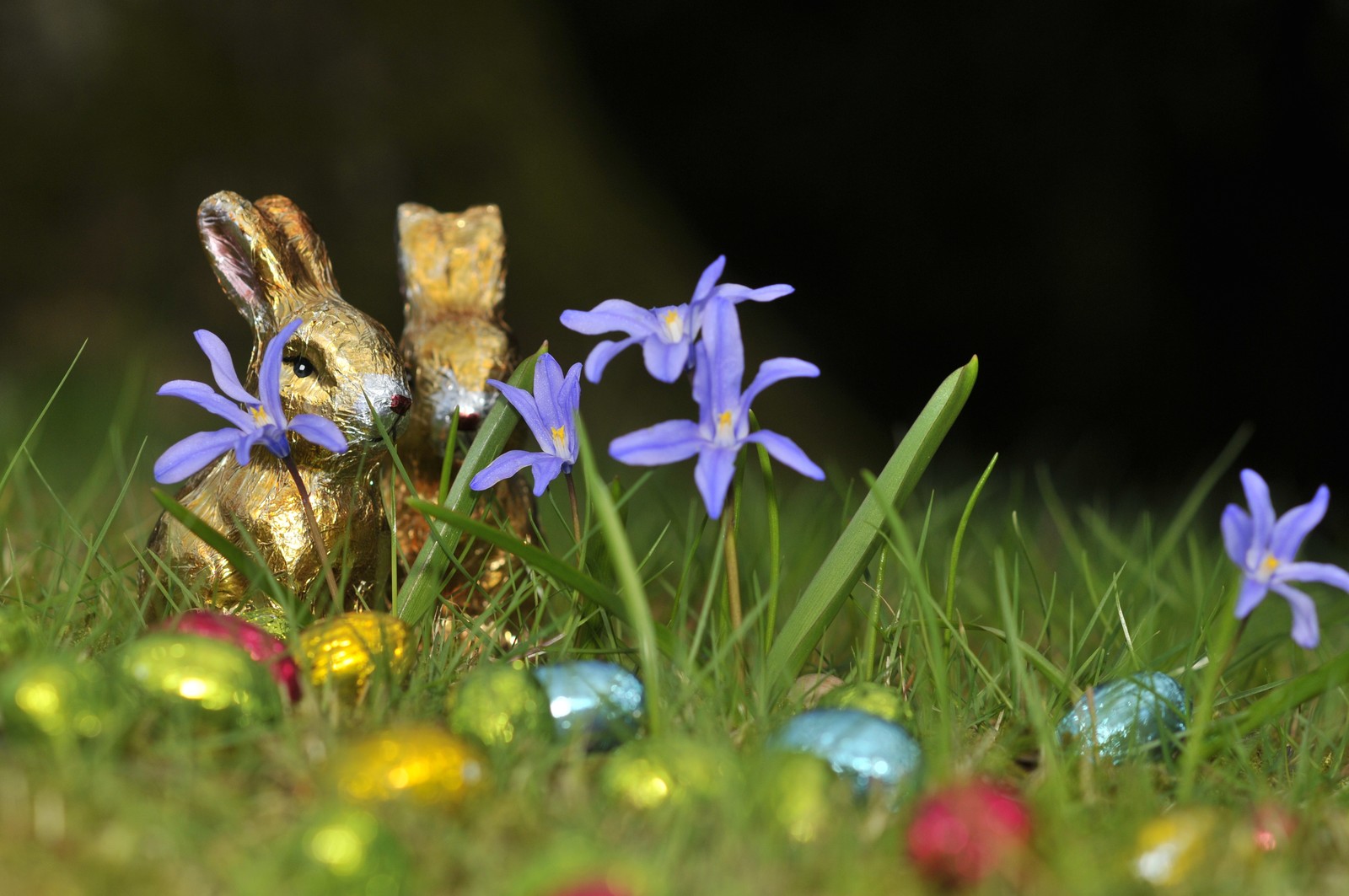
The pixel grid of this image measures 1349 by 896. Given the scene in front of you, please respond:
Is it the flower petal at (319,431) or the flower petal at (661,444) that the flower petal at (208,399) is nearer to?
the flower petal at (319,431)

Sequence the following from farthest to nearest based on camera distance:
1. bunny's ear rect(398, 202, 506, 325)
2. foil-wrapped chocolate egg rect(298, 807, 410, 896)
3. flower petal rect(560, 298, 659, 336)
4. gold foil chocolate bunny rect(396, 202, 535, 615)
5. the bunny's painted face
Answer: bunny's ear rect(398, 202, 506, 325)
gold foil chocolate bunny rect(396, 202, 535, 615)
the bunny's painted face
flower petal rect(560, 298, 659, 336)
foil-wrapped chocolate egg rect(298, 807, 410, 896)

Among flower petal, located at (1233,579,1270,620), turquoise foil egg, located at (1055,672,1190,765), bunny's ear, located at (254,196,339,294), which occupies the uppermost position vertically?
bunny's ear, located at (254,196,339,294)

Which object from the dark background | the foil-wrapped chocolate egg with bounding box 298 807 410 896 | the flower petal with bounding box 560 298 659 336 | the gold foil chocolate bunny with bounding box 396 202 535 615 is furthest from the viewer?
the dark background

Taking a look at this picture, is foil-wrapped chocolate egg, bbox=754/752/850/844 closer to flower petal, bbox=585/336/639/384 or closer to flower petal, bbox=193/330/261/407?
flower petal, bbox=585/336/639/384

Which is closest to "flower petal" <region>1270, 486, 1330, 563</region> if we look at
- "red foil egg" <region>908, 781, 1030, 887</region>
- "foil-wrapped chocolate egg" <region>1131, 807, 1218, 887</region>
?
"foil-wrapped chocolate egg" <region>1131, 807, 1218, 887</region>

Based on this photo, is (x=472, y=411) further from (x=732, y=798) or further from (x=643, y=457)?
(x=732, y=798)

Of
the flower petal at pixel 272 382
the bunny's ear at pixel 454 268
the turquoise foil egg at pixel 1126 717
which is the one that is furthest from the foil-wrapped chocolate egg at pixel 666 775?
the bunny's ear at pixel 454 268

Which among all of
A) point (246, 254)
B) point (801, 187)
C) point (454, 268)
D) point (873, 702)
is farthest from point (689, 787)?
point (801, 187)
